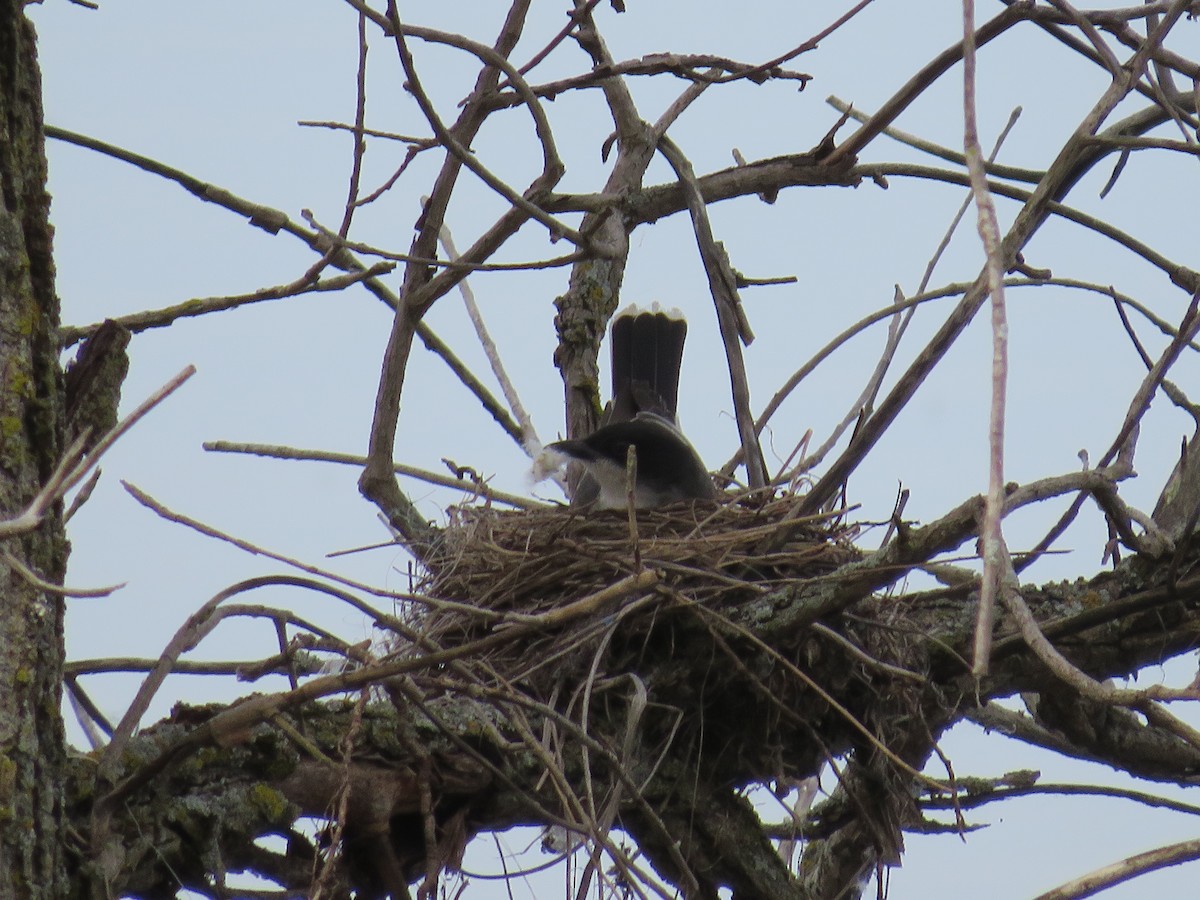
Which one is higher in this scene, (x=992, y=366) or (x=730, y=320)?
(x=730, y=320)

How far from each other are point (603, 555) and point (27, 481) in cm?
180

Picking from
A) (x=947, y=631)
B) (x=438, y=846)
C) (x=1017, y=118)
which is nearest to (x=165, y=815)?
(x=438, y=846)

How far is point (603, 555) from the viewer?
355 centimetres

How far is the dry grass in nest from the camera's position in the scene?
3486mm

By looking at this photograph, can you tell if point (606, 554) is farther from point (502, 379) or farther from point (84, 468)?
point (84, 468)

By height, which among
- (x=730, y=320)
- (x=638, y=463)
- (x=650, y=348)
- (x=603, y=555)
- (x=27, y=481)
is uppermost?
(x=650, y=348)

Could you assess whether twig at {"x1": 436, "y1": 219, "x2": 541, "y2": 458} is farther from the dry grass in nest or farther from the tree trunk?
the tree trunk

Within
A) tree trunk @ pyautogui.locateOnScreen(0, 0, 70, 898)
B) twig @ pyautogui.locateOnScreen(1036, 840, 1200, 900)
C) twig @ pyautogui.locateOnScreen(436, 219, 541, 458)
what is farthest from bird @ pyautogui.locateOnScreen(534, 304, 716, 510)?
twig @ pyautogui.locateOnScreen(1036, 840, 1200, 900)

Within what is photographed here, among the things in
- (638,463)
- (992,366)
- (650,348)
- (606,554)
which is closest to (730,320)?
(606,554)

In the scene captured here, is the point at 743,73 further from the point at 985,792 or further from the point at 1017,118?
the point at 985,792

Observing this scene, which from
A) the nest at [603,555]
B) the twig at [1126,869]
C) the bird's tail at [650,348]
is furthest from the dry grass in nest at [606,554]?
the twig at [1126,869]

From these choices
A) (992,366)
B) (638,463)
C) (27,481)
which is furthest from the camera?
(638,463)

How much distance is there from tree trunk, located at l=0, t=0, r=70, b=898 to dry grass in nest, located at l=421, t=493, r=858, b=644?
1516mm

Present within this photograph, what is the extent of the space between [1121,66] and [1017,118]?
1106mm
